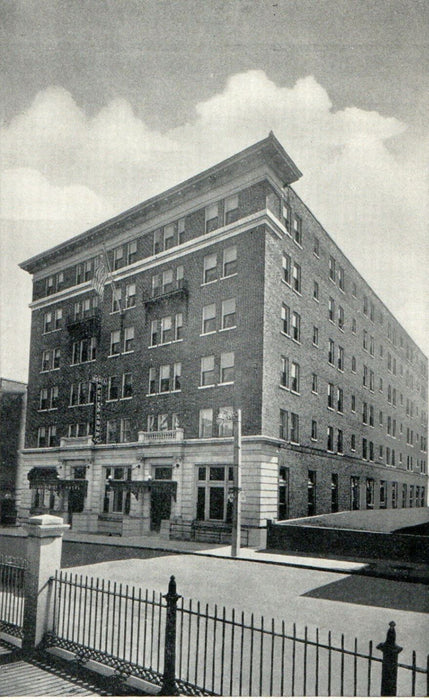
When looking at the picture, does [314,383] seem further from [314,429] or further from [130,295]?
[130,295]

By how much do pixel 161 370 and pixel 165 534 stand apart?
379 inches

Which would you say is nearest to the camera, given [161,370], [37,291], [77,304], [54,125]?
[54,125]

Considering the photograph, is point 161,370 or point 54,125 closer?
point 54,125

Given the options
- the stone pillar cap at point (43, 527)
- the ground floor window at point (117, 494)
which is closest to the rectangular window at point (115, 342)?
the ground floor window at point (117, 494)

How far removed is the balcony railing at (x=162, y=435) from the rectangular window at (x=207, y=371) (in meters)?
3.43

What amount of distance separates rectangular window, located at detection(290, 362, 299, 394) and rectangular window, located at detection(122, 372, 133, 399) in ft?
33.8

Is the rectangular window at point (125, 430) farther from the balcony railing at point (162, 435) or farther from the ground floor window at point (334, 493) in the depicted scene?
the ground floor window at point (334, 493)

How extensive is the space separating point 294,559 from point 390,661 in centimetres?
1757

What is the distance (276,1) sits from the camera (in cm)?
795

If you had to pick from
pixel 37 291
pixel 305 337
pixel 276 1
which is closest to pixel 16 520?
pixel 37 291

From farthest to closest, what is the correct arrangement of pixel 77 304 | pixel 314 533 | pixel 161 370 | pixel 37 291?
pixel 37 291, pixel 77 304, pixel 161 370, pixel 314 533

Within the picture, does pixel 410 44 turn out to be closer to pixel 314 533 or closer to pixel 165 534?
pixel 314 533

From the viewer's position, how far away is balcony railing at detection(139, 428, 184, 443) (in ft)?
103

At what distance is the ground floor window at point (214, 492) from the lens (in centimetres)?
2917
